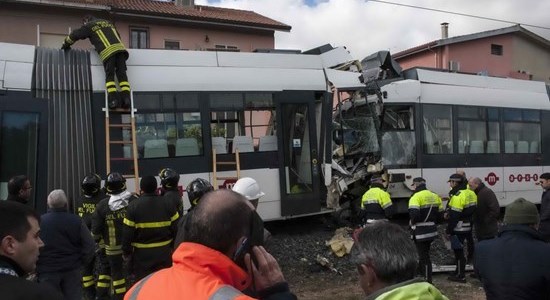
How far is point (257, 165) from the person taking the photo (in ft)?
27.7

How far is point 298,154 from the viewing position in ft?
29.0

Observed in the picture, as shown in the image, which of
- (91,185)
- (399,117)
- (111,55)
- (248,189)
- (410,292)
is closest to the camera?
(410,292)

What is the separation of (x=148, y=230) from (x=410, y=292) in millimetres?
3363

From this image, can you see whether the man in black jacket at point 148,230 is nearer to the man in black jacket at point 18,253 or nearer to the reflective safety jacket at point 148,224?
the reflective safety jacket at point 148,224

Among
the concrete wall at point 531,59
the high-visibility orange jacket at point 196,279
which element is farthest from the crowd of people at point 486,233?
the concrete wall at point 531,59

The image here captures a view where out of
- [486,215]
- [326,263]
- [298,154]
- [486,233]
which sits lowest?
[326,263]

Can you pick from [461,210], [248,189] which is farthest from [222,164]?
[248,189]

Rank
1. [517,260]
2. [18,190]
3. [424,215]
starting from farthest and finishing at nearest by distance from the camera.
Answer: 1. [424,215]
2. [18,190]
3. [517,260]

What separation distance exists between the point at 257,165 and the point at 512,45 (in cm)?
2585

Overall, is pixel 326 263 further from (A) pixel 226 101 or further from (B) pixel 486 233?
(A) pixel 226 101

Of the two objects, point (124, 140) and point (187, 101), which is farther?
point (187, 101)

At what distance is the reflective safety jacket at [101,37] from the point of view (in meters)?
7.62

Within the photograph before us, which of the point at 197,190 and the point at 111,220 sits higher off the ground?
the point at 197,190

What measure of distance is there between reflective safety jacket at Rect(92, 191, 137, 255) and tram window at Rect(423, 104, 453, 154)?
278 inches
